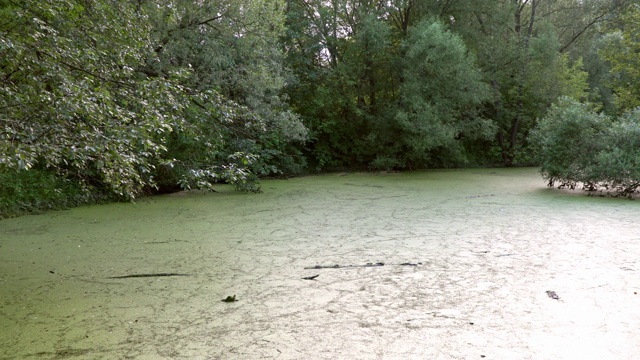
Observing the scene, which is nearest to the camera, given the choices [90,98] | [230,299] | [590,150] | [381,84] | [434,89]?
[90,98]

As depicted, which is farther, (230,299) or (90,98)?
(230,299)

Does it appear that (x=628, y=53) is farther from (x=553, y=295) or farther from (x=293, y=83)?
(x=553, y=295)

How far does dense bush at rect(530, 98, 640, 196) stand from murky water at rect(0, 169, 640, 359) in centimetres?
→ 122

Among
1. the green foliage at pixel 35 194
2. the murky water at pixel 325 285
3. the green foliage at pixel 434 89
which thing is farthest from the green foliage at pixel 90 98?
the green foliage at pixel 434 89

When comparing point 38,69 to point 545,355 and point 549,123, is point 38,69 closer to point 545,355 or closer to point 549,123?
point 545,355

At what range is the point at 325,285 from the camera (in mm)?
2988

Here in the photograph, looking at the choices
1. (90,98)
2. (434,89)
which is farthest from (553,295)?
(434,89)

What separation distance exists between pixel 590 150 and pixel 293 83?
603cm

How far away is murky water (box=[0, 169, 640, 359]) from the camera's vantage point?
215 centimetres

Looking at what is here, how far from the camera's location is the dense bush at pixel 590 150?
6.77m

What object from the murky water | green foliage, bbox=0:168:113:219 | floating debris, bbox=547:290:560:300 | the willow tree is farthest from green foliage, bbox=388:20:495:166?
floating debris, bbox=547:290:560:300

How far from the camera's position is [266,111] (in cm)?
839

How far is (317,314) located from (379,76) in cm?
1084

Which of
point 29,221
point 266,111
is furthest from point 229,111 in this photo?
point 266,111
